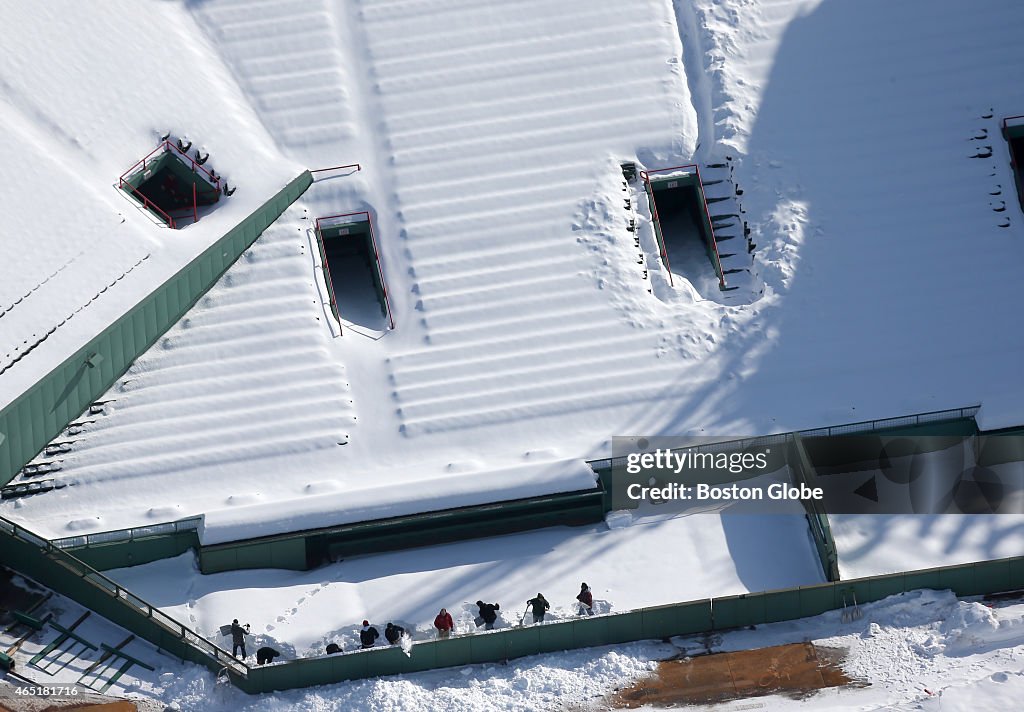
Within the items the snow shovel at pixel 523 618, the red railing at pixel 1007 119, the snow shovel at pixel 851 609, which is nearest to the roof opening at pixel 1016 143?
the red railing at pixel 1007 119

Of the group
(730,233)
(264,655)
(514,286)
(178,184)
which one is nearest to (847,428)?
(730,233)

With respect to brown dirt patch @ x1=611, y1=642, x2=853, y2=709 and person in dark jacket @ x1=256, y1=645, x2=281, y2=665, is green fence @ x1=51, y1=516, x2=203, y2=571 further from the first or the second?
brown dirt patch @ x1=611, y1=642, x2=853, y2=709

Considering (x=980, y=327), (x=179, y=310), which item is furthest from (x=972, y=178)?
(x=179, y=310)

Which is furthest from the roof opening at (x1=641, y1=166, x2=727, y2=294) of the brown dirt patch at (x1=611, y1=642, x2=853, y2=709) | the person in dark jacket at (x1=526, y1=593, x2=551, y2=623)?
the brown dirt patch at (x1=611, y1=642, x2=853, y2=709)

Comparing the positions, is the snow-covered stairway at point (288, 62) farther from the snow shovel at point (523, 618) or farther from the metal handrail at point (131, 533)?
the snow shovel at point (523, 618)

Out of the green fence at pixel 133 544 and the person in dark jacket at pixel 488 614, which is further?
the green fence at pixel 133 544

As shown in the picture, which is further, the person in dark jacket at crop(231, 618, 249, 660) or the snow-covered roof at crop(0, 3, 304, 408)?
the snow-covered roof at crop(0, 3, 304, 408)

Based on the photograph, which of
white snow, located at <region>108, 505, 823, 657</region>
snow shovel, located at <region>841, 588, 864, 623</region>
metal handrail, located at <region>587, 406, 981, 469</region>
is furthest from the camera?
metal handrail, located at <region>587, 406, 981, 469</region>
